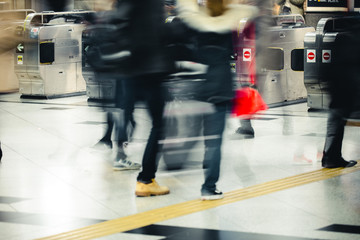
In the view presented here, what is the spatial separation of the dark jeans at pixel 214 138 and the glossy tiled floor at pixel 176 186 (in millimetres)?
294

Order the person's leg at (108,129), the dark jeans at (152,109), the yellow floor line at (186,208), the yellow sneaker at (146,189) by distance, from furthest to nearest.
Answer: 1. the person's leg at (108,129)
2. the yellow sneaker at (146,189)
3. the dark jeans at (152,109)
4. the yellow floor line at (186,208)

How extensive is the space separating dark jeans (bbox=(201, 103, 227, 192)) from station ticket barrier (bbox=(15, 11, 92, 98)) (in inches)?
247

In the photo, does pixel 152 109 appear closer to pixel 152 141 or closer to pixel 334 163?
pixel 152 141

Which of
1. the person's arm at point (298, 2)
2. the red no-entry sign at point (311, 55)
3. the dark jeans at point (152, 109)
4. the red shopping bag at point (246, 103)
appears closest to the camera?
the dark jeans at point (152, 109)

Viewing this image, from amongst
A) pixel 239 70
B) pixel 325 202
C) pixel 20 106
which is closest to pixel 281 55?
pixel 239 70

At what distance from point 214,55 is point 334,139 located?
162cm

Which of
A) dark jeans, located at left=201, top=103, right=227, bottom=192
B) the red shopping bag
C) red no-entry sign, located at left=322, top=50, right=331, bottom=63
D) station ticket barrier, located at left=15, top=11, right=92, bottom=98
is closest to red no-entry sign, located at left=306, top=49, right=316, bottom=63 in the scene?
red no-entry sign, located at left=322, top=50, right=331, bottom=63

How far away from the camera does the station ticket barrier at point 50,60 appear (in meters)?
10.8

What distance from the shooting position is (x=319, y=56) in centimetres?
886

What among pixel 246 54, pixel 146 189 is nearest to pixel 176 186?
pixel 146 189

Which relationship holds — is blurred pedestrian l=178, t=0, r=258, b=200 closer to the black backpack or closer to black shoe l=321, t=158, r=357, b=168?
the black backpack

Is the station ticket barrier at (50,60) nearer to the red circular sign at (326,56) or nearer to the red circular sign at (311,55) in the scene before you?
the red circular sign at (311,55)

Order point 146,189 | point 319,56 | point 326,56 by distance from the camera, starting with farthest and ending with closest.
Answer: point 319,56 → point 326,56 → point 146,189

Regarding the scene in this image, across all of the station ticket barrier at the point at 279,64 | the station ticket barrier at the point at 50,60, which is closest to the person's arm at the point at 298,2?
the station ticket barrier at the point at 279,64
